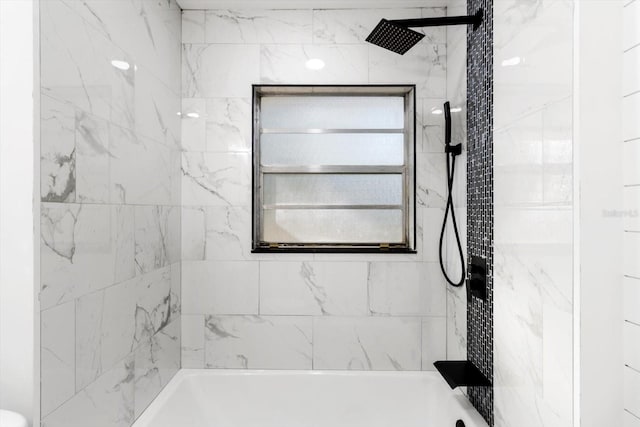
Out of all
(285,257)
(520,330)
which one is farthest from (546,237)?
(285,257)

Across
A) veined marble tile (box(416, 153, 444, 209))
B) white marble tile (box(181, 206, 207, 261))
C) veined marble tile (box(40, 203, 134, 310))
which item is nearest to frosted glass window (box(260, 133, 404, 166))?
veined marble tile (box(416, 153, 444, 209))

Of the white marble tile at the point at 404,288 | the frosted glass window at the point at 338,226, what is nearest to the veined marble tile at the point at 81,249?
the frosted glass window at the point at 338,226

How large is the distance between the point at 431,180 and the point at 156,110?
1484 mm

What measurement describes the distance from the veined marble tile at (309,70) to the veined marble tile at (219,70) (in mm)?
74

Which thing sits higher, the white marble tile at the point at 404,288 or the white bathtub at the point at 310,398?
the white marble tile at the point at 404,288

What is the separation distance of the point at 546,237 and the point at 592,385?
16.3 inches

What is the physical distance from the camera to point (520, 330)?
4.70 ft

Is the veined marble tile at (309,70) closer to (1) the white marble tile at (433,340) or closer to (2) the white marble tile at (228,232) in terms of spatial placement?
(2) the white marble tile at (228,232)

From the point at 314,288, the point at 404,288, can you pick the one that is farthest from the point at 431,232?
the point at 314,288

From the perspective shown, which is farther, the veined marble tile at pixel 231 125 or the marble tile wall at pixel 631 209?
the veined marble tile at pixel 231 125

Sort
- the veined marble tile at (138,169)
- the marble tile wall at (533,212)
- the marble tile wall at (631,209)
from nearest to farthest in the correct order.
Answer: the marble tile wall at (631,209) < the marble tile wall at (533,212) < the veined marble tile at (138,169)

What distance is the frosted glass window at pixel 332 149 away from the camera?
2.43 m

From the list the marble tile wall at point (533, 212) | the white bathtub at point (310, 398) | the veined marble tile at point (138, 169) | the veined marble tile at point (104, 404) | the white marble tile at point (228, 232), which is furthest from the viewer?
the white marble tile at point (228, 232)

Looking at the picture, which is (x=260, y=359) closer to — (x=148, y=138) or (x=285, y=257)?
(x=285, y=257)
